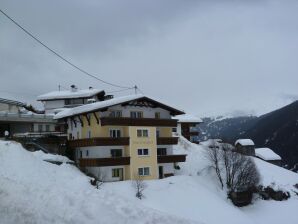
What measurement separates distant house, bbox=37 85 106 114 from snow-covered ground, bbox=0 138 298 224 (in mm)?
18040

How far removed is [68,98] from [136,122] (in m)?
28.9

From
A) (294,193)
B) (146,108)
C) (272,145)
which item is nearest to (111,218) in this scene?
(146,108)

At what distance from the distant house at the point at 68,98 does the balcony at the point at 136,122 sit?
79.0ft

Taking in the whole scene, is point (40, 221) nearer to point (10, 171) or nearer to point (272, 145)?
point (10, 171)

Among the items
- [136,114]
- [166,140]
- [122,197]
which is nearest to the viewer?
[122,197]

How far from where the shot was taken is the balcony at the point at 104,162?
177 ft

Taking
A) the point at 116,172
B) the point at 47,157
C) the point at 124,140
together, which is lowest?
the point at 116,172

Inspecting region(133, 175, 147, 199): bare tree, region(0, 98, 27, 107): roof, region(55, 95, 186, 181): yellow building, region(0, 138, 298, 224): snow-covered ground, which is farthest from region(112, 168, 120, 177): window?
region(0, 98, 27, 107): roof

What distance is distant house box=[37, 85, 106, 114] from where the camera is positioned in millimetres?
81938

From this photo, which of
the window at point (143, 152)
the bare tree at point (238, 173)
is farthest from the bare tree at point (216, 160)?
the window at point (143, 152)

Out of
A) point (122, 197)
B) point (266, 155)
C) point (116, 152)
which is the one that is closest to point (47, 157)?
point (116, 152)

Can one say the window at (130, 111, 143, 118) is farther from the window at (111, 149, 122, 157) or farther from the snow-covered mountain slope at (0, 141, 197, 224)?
the snow-covered mountain slope at (0, 141, 197, 224)

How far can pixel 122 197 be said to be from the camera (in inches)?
1071

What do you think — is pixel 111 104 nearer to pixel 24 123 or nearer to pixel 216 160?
pixel 216 160
